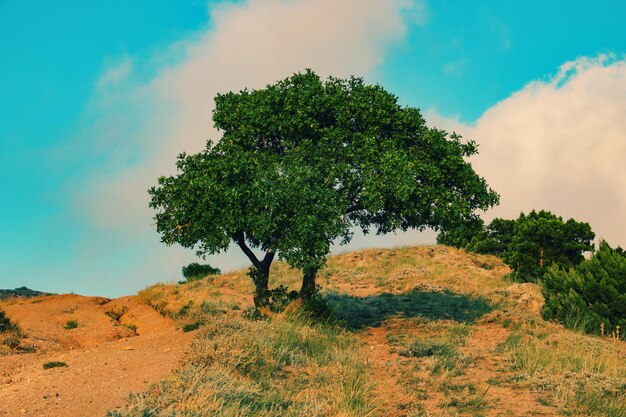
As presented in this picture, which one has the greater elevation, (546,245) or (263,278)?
(546,245)

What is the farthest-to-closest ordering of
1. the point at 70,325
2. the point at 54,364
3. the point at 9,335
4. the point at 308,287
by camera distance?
the point at 70,325, the point at 308,287, the point at 9,335, the point at 54,364

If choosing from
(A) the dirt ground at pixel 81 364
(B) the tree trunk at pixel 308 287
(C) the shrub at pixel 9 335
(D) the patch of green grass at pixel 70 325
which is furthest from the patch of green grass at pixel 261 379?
(D) the patch of green grass at pixel 70 325

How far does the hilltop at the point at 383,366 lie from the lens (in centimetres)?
1262

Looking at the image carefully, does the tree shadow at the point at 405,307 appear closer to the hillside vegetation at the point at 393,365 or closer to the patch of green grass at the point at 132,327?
the hillside vegetation at the point at 393,365

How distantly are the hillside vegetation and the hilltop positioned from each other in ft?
0.13

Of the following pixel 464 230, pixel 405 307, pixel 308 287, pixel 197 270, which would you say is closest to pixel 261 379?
pixel 308 287

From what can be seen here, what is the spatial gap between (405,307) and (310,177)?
38.9 feet

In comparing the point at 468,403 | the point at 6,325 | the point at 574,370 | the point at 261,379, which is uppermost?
the point at 6,325

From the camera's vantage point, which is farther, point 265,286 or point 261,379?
point 265,286

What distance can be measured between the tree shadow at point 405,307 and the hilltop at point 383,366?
0.11 metres

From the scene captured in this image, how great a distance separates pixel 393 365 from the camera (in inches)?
696

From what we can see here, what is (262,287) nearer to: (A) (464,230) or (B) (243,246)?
(B) (243,246)

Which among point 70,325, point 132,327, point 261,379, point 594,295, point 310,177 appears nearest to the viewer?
point 261,379

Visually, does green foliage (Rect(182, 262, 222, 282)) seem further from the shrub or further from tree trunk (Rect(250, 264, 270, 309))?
tree trunk (Rect(250, 264, 270, 309))
